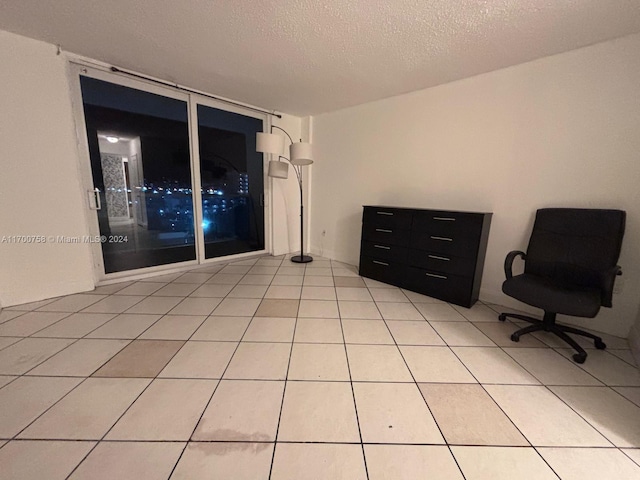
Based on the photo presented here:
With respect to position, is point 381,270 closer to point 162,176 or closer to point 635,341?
point 635,341

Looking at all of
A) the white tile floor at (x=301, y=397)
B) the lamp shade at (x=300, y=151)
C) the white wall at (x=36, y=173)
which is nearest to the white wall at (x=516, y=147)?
the lamp shade at (x=300, y=151)

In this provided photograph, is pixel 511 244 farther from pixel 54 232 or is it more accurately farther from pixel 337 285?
pixel 54 232

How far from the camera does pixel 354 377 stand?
1.52 metres

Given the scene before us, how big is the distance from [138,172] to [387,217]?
3180 mm

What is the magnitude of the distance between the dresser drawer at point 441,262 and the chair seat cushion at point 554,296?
0.42m

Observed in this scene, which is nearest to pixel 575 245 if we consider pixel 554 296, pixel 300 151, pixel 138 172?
pixel 554 296

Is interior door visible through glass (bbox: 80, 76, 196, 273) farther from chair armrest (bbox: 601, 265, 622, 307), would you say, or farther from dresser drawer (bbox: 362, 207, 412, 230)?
chair armrest (bbox: 601, 265, 622, 307)

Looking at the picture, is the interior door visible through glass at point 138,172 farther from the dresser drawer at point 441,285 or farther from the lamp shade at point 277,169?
the dresser drawer at point 441,285

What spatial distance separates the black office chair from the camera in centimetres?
170

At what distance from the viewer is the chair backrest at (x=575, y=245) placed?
71.9 inches

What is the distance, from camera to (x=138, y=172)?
3.14 metres

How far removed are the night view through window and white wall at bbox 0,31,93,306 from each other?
9.6 inches

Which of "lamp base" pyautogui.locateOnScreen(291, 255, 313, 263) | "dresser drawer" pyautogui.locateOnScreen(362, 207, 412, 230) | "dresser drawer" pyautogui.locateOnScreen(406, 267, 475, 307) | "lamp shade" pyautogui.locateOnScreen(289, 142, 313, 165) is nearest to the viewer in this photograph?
"dresser drawer" pyautogui.locateOnScreen(406, 267, 475, 307)

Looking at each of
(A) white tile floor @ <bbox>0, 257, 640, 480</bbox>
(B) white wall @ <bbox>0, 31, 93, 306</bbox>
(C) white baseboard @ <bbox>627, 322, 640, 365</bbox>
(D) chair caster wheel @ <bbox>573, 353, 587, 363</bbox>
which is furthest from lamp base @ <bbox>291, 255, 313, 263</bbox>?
(C) white baseboard @ <bbox>627, 322, 640, 365</bbox>
